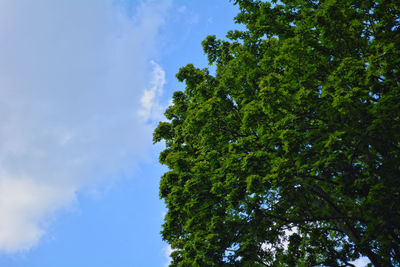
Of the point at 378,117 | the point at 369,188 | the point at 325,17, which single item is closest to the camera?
the point at 378,117

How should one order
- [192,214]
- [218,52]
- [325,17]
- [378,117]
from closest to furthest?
1. [378,117]
2. [325,17]
3. [192,214]
4. [218,52]

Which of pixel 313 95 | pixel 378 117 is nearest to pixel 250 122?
pixel 313 95

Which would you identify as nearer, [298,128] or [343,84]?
[343,84]

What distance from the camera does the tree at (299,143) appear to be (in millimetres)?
8281

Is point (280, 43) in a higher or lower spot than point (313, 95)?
higher

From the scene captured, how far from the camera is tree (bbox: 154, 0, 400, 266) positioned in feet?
27.2

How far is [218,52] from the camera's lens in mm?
16484

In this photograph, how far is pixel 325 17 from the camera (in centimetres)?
959

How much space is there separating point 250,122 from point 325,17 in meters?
4.36

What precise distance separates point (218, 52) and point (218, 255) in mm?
11119

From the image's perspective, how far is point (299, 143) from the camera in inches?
348

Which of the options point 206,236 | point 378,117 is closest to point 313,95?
point 378,117

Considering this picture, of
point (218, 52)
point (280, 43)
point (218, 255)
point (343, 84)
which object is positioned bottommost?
point (218, 255)

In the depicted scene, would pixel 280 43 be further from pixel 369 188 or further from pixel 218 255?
pixel 218 255
